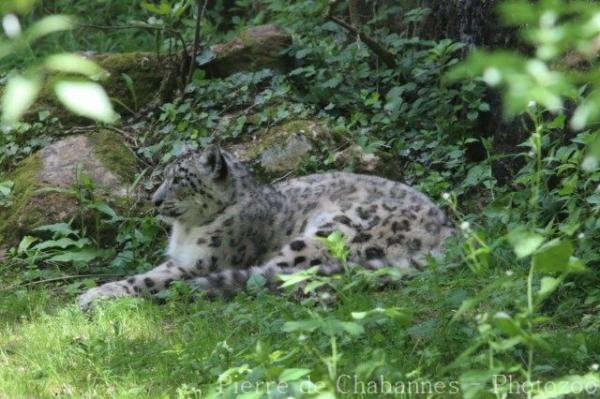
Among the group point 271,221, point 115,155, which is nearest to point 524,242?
point 271,221

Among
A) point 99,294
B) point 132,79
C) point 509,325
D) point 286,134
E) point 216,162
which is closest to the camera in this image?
point 509,325

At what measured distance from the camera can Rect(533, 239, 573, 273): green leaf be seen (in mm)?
3400

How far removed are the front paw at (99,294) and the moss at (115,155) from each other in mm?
1813

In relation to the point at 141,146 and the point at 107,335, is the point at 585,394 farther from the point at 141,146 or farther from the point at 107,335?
the point at 141,146

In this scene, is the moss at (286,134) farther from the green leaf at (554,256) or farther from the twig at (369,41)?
the green leaf at (554,256)

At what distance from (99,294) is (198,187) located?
1.28 meters

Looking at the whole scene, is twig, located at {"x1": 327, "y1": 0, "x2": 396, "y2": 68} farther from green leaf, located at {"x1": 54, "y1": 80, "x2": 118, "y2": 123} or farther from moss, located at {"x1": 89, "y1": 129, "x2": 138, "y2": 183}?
green leaf, located at {"x1": 54, "y1": 80, "x2": 118, "y2": 123}

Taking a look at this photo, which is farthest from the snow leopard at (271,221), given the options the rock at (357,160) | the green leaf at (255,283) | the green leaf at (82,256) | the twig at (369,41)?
the twig at (369,41)

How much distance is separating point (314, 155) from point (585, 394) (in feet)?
15.9

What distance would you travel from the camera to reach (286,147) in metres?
8.43

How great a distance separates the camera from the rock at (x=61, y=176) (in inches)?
303

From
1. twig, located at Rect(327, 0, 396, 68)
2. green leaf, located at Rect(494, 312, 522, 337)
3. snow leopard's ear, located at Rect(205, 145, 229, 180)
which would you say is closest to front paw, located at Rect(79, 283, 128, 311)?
snow leopard's ear, located at Rect(205, 145, 229, 180)

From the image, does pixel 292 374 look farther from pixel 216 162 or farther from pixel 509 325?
pixel 216 162

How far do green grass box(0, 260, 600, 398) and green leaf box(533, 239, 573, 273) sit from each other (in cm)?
60
